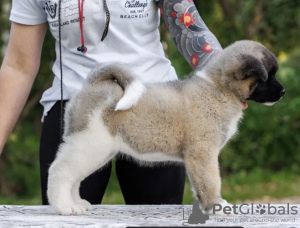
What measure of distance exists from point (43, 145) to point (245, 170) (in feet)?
17.2

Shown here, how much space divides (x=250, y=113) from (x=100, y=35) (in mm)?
4894

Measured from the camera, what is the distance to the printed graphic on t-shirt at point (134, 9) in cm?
312

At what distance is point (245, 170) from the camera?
827cm

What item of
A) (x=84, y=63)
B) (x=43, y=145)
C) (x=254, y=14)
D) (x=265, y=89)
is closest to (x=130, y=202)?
(x=43, y=145)

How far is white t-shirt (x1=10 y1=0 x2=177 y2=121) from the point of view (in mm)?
3115

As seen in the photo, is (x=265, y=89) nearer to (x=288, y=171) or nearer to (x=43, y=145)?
(x=43, y=145)

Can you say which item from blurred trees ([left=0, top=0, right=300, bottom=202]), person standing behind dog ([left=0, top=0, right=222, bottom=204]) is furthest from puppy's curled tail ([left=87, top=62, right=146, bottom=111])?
blurred trees ([left=0, top=0, right=300, bottom=202])

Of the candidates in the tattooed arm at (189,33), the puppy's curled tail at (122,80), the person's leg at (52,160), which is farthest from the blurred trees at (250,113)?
the puppy's curled tail at (122,80)

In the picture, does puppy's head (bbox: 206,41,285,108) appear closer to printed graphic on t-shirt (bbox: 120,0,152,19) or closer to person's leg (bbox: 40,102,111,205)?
printed graphic on t-shirt (bbox: 120,0,152,19)

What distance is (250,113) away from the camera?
7820 mm

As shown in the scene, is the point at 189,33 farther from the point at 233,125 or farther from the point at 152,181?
the point at 152,181

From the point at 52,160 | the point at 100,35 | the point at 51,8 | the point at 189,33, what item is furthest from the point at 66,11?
the point at 52,160

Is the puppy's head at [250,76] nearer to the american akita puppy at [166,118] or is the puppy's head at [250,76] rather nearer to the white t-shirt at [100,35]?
the american akita puppy at [166,118]

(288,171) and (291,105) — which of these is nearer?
(291,105)
